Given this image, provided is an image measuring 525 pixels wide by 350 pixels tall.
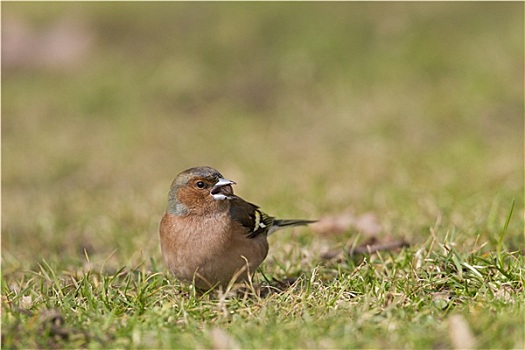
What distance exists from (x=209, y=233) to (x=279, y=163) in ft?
17.3

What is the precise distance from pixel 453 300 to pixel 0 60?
11.8 m

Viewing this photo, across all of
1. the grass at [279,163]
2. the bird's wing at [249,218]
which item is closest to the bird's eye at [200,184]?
the bird's wing at [249,218]

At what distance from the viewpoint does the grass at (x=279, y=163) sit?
3.79m

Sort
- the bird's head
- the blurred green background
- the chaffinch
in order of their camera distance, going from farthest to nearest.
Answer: the blurred green background, the bird's head, the chaffinch

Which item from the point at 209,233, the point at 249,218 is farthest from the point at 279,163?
the point at 209,233

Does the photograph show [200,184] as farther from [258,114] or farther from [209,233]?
[258,114]

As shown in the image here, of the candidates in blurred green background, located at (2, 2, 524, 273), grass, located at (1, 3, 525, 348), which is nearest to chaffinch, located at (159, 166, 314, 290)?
grass, located at (1, 3, 525, 348)

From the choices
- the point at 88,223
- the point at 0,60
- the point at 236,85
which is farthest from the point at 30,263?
the point at 0,60

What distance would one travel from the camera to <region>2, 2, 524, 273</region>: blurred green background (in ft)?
23.9

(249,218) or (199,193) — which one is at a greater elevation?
(199,193)

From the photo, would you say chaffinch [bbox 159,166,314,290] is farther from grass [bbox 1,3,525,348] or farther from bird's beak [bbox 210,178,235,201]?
grass [bbox 1,3,525,348]

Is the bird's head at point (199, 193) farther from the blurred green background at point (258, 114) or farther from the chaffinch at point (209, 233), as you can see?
the blurred green background at point (258, 114)

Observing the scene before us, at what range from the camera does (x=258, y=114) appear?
40.0 ft

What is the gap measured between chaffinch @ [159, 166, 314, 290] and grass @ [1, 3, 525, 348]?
164 mm
